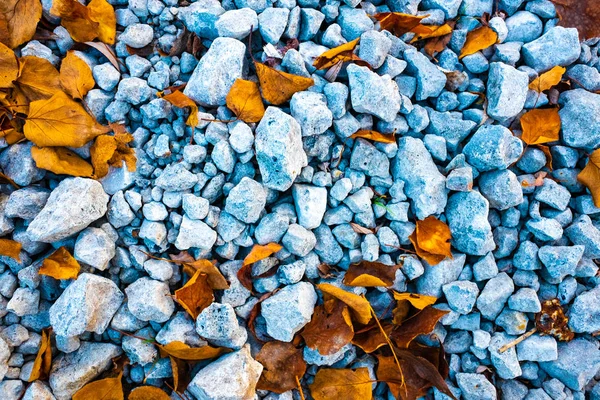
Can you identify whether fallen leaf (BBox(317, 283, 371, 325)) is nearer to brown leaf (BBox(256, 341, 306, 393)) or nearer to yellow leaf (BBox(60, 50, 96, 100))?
brown leaf (BBox(256, 341, 306, 393))

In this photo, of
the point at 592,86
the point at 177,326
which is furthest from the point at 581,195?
the point at 177,326

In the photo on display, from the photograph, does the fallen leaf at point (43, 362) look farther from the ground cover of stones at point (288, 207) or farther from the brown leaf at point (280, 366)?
A: the brown leaf at point (280, 366)

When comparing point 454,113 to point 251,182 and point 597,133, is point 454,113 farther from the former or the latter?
point 251,182

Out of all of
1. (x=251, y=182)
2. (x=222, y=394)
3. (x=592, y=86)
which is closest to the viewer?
(x=222, y=394)

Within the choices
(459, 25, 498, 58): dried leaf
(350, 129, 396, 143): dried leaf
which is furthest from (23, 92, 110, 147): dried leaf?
(459, 25, 498, 58): dried leaf

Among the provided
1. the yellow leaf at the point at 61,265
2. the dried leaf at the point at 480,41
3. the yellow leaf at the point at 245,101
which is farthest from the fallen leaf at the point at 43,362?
the dried leaf at the point at 480,41

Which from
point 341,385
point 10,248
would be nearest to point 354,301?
point 341,385

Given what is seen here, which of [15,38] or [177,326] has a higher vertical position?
[15,38]
